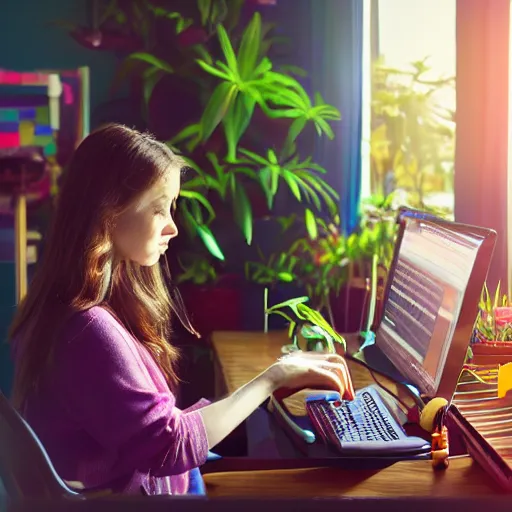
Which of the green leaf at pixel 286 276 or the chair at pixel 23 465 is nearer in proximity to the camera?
the chair at pixel 23 465

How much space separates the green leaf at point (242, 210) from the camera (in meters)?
2.46

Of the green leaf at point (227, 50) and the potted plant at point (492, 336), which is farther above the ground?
the green leaf at point (227, 50)

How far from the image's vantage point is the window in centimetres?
250

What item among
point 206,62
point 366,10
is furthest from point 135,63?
point 366,10

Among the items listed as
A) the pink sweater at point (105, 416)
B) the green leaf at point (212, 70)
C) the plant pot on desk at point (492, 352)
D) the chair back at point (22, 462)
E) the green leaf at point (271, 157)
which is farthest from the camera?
the green leaf at point (271, 157)

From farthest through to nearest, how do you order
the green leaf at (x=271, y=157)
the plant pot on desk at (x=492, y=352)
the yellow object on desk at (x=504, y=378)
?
the green leaf at (x=271, y=157) → the plant pot on desk at (x=492, y=352) → the yellow object on desk at (x=504, y=378)

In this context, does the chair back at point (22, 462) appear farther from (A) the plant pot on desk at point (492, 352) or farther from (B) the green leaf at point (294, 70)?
(B) the green leaf at point (294, 70)

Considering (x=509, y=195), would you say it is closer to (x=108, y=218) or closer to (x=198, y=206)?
(x=198, y=206)

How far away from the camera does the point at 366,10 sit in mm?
→ 2521

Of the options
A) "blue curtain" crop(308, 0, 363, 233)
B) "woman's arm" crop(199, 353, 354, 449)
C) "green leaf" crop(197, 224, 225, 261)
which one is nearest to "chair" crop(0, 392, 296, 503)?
"woman's arm" crop(199, 353, 354, 449)

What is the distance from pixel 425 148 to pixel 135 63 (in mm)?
891

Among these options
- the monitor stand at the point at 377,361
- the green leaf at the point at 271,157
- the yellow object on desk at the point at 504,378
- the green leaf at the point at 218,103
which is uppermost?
the green leaf at the point at 218,103

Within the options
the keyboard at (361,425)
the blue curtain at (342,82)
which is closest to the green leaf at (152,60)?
the blue curtain at (342,82)

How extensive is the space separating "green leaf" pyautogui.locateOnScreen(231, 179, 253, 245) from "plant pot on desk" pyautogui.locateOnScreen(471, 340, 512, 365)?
2.88 ft
